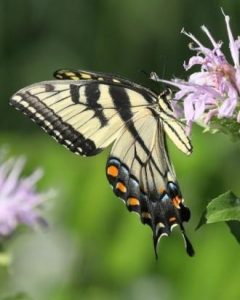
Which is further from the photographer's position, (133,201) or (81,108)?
(81,108)

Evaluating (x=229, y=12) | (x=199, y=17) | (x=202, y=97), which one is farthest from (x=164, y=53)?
(x=202, y=97)

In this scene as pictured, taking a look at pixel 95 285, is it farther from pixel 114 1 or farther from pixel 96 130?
pixel 114 1

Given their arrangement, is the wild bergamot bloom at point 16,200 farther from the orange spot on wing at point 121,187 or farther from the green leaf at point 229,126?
the green leaf at point 229,126

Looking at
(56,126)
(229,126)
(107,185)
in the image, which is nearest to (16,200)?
(56,126)

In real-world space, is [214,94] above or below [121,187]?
above

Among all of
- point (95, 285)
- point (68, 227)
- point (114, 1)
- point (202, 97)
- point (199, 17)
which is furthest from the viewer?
point (114, 1)

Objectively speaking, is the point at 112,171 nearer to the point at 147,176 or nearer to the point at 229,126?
the point at 147,176

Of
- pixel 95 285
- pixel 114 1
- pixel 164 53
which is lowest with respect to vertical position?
pixel 95 285
